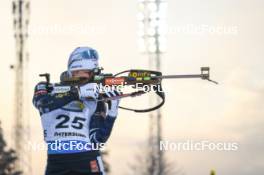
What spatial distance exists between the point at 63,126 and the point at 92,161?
674mm

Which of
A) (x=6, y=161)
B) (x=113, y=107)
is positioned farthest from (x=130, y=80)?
(x=6, y=161)

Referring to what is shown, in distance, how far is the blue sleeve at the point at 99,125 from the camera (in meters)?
12.7

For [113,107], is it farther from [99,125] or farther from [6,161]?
[6,161]

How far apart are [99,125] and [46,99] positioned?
34.4 inches

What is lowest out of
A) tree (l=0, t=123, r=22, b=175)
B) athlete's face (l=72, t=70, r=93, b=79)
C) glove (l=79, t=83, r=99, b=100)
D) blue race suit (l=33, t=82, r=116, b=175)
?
tree (l=0, t=123, r=22, b=175)

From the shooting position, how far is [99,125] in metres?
12.7

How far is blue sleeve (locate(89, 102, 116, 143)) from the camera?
12.7 m

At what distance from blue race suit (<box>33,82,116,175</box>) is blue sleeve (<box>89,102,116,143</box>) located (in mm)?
15

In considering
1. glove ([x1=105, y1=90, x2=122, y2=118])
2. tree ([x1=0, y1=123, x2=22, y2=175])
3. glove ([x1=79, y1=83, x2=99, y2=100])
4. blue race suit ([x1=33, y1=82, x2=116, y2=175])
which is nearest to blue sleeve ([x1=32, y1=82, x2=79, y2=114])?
blue race suit ([x1=33, y1=82, x2=116, y2=175])

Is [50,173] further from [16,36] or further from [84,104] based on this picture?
[16,36]

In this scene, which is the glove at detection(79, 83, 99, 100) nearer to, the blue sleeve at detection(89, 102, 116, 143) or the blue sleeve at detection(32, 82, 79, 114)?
the blue sleeve at detection(32, 82, 79, 114)

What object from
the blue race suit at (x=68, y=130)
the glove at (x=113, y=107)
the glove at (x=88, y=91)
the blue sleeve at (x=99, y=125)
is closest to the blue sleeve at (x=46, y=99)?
the blue race suit at (x=68, y=130)

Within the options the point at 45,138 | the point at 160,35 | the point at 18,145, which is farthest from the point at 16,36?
the point at 45,138

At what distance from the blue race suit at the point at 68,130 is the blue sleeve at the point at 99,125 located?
15 mm
